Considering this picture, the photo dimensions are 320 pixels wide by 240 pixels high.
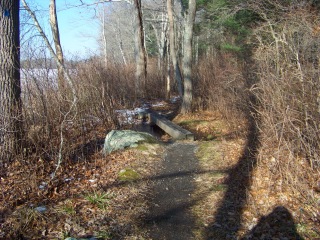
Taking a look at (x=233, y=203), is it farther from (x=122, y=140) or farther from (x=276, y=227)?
(x=122, y=140)

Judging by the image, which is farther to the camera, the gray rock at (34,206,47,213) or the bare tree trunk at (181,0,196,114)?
the bare tree trunk at (181,0,196,114)

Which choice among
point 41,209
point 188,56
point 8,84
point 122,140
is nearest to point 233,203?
point 41,209

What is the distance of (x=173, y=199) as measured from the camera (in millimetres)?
4879

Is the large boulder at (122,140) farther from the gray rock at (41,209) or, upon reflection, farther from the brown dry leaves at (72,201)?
the gray rock at (41,209)

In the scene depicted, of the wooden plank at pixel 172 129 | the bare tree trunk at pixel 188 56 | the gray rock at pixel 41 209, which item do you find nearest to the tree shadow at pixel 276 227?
the gray rock at pixel 41 209

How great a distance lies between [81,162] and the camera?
616cm

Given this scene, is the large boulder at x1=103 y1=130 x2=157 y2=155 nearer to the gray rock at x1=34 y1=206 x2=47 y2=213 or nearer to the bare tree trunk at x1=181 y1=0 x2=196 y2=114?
the gray rock at x1=34 y1=206 x2=47 y2=213

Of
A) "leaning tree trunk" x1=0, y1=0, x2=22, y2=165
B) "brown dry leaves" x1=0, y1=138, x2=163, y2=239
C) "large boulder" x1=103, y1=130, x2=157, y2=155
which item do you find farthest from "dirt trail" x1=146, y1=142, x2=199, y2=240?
"leaning tree trunk" x1=0, y1=0, x2=22, y2=165

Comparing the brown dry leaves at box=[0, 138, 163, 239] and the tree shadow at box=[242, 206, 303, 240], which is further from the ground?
the brown dry leaves at box=[0, 138, 163, 239]

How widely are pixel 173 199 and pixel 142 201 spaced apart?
19.8 inches

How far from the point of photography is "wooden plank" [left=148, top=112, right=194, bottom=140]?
27.9 feet

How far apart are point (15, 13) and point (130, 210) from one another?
154 inches

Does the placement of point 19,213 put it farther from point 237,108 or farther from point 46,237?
point 237,108

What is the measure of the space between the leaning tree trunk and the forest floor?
402 mm
